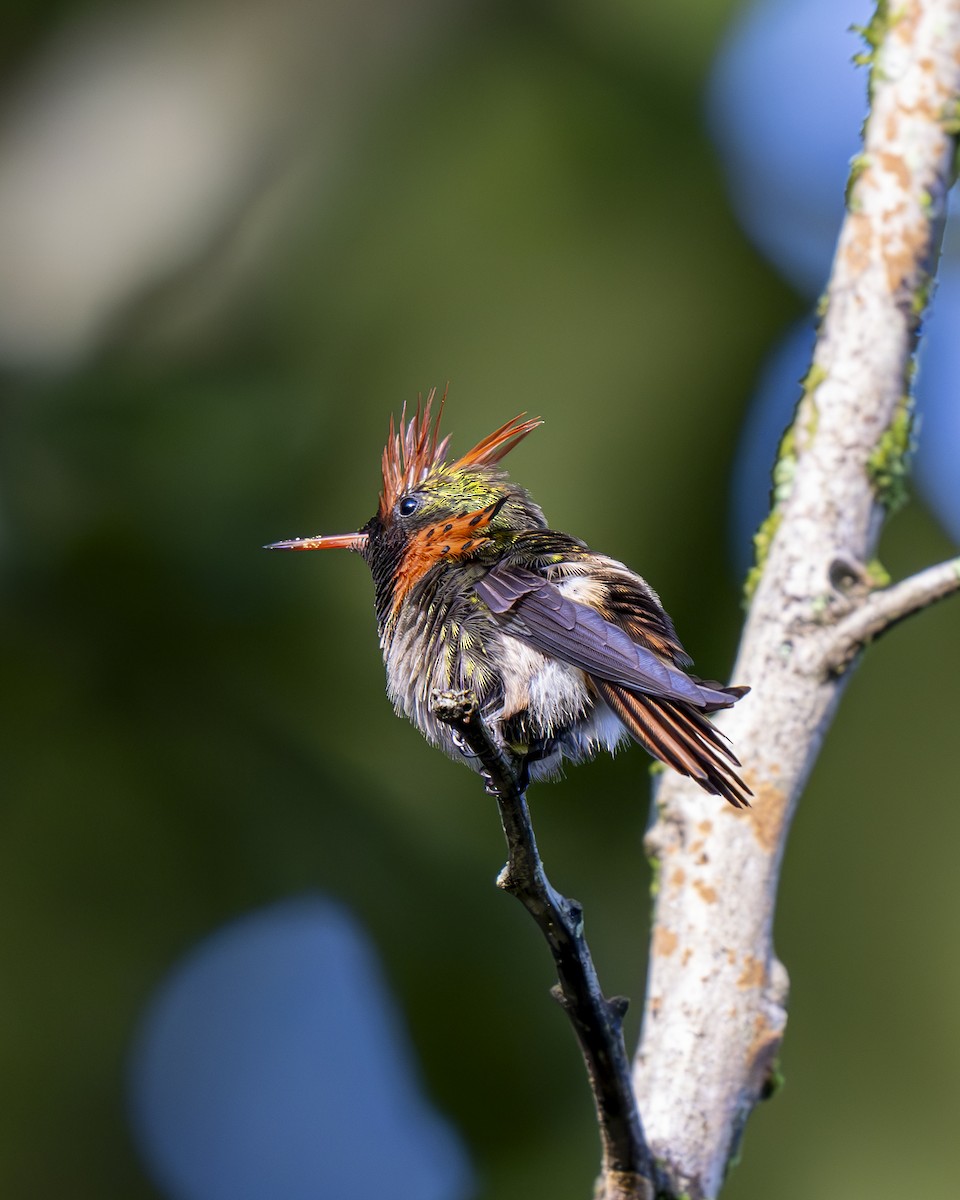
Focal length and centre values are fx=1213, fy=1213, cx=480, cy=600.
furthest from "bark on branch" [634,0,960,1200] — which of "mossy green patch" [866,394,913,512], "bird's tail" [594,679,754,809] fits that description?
"bird's tail" [594,679,754,809]

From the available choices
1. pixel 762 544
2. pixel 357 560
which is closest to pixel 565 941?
pixel 762 544

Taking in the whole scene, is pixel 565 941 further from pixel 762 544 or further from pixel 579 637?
pixel 762 544

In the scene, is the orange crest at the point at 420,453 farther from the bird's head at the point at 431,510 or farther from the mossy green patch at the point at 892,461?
the mossy green patch at the point at 892,461

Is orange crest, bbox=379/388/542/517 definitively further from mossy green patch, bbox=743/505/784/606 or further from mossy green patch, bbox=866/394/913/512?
mossy green patch, bbox=866/394/913/512

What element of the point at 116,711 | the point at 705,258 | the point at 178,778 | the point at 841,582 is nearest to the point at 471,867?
the point at 178,778

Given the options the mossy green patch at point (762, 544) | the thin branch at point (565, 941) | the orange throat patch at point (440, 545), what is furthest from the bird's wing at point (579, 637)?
the mossy green patch at point (762, 544)

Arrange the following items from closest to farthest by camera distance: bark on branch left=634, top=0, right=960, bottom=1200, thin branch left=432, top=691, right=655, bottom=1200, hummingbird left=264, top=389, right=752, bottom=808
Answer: thin branch left=432, top=691, right=655, bottom=1200 < hummingbird left=264, top=389, right=752, bottom=808 < bark on branch left=634, top=0, right=960, bottom=1200
